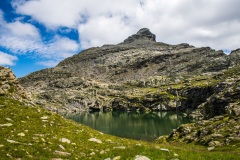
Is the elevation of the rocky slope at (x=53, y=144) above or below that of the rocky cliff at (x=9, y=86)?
below

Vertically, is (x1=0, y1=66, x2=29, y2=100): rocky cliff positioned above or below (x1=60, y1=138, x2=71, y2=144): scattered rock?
above

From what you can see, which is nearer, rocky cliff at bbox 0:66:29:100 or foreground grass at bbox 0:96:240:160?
foreground grass at bbox 0:96:240:160

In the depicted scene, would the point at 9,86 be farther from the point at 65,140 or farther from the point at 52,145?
the point at 52,145

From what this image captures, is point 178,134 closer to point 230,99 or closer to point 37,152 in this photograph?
point 37,152

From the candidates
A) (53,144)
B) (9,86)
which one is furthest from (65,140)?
(9,86)

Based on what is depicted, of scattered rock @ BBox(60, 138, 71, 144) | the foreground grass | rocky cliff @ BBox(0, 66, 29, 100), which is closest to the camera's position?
the foreground grass

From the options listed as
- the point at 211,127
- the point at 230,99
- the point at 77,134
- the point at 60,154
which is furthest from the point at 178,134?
the point at 230,99

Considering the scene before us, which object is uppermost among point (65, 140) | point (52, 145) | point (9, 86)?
point (9, 86)

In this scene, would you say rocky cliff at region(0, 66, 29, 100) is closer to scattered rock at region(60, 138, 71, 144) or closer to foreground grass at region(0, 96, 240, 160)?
foreground grass at region(0, 96, 240, 160)

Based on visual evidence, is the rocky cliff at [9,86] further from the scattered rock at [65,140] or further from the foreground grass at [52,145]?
the scattered rock at [65,140]

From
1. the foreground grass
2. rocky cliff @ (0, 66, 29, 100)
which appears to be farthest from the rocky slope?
rocky cliff @ (0, 66, 29, 100)

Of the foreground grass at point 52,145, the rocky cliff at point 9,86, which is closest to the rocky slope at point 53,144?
the foreground grass at point 52,145

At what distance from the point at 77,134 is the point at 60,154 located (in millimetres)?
7798

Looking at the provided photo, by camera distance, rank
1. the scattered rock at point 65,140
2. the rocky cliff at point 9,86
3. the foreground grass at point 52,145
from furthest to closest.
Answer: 1. the rocky cliff at point 9,86
2. the scattered rock at point 65,140
3. the foreground grass at point 52,145
